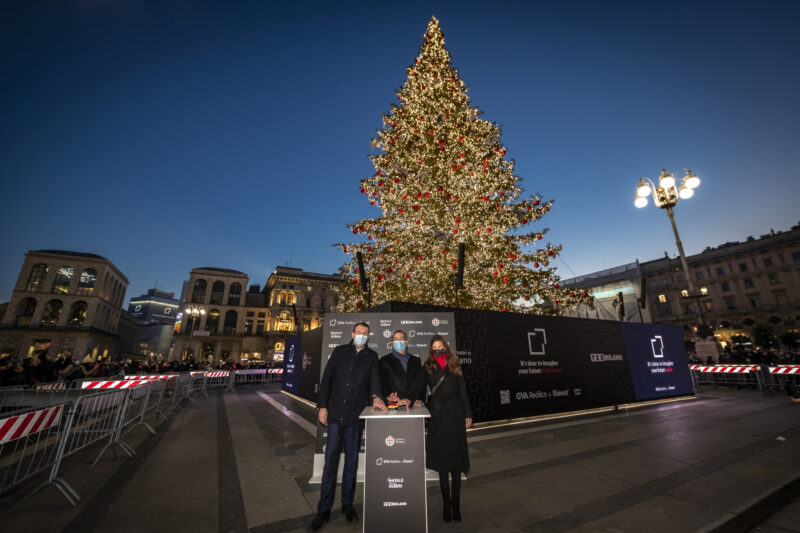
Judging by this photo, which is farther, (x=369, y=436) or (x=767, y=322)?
(x=767, y=322)

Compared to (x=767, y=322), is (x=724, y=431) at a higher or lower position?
lower

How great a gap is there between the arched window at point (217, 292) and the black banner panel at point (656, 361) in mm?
68845

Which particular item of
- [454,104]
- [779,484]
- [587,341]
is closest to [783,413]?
[587,341]

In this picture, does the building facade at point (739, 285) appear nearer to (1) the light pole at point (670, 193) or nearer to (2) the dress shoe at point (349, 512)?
(1) the light pole at point (670, 193)

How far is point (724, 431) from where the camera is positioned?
267 inches

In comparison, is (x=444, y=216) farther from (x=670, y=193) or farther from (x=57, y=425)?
(x=57, y=425)

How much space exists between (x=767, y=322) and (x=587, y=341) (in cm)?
6552

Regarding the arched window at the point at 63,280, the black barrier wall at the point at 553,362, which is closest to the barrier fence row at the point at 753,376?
the black barrier wall at the point at 553,362

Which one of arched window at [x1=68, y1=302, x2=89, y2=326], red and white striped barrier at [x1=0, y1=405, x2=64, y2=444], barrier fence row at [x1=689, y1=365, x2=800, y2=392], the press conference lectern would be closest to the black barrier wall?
barrier fence row at [x1=689, y1=365, x2=800, y2=392]

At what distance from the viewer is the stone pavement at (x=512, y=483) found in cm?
329

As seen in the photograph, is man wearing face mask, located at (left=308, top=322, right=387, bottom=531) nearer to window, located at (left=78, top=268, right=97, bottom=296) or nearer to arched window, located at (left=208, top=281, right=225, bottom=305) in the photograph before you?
arched window, located at (left=208, top=281, right=225, bottom=305)

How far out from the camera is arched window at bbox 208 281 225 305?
63.3 m

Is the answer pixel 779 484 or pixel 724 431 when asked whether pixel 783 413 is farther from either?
pixel 779 484

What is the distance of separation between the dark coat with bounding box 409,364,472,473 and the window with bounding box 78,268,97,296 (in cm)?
7767
